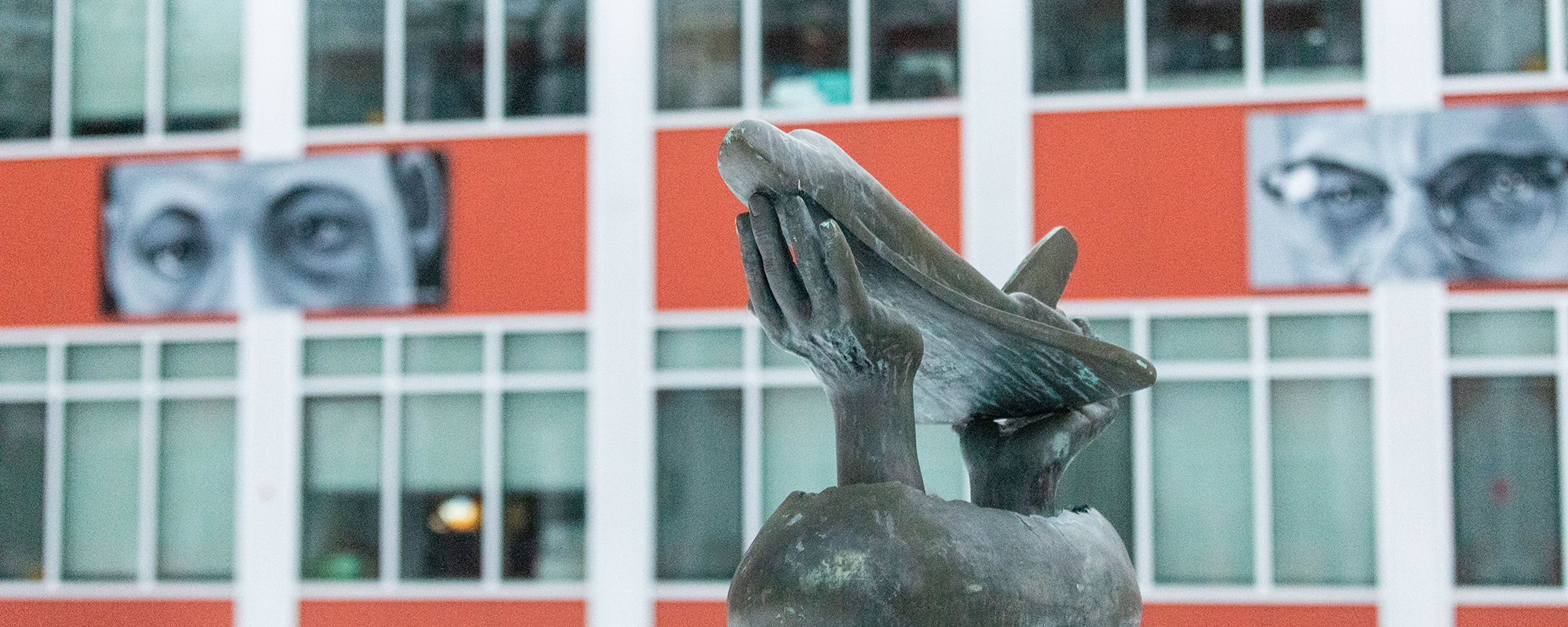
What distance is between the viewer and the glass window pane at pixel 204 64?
15.5m

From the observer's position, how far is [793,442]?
14.4m

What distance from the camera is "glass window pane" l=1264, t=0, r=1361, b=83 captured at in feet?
45.6

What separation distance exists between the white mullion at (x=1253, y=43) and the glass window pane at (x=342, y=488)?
28.9ft

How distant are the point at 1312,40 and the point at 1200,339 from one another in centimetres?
294

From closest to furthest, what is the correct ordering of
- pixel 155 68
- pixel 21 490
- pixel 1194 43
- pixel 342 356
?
pixel 1194 43
pixel 342 356
pixel 21 490
pixel 155 68

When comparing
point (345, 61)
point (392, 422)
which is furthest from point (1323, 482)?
point (345, 61)

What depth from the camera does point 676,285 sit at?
14.4 meters

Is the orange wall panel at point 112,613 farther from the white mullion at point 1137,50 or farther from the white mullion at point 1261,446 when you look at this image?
the white mullion at point 1137,50

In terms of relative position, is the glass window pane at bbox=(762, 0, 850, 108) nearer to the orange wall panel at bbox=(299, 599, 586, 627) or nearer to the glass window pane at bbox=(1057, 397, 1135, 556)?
the glass window pane at bbox=(1057, 397, 1135, 556)

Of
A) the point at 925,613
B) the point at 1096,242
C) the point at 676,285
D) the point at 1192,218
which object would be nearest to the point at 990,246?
the point at 1096,242

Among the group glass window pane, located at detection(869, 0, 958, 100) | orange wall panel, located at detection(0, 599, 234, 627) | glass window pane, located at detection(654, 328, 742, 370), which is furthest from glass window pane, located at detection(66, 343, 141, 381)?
glass window pane, located at detection(869, 0, 958, 100)

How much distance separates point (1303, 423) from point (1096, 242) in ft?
8.02

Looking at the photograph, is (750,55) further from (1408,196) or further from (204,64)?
(1408,196)

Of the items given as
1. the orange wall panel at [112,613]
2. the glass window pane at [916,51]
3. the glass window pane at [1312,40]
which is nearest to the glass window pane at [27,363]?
the orange wall panel at [112,613]
